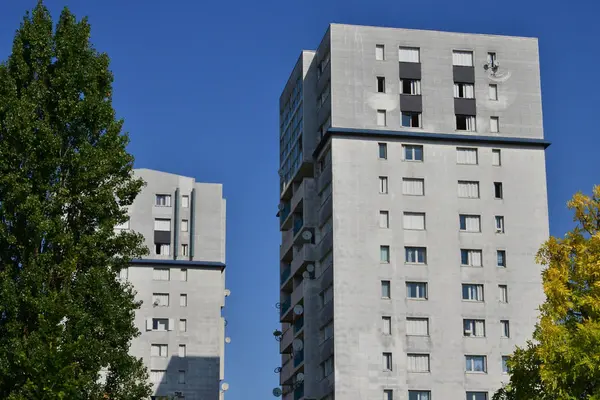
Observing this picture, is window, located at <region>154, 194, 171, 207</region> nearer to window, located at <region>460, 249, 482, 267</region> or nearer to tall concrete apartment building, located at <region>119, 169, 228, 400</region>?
tall concrete apartment building, located at <region>119, 169, 228, 400</region>

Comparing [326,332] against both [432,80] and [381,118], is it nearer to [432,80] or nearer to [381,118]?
[381,118]

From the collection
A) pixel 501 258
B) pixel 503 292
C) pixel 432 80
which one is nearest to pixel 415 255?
pixel 501 258

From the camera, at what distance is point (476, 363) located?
251 feet

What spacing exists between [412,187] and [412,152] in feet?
7.78

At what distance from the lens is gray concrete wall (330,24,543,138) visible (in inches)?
3155

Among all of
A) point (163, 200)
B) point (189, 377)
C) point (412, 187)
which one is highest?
point (163, 200)

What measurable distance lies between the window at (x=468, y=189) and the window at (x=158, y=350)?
38221 mm

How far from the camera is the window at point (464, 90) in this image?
8131 cm

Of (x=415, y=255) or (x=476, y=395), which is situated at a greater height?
(x=415, y=255)

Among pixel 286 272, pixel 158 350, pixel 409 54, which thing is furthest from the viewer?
pixel 158 350

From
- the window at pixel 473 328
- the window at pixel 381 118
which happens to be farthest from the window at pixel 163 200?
the window at pixel 473 328

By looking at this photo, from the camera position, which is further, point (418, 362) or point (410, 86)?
point (410, 86)

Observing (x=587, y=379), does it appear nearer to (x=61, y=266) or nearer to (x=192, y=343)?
(x=61, y=266)

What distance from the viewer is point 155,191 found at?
110 m
